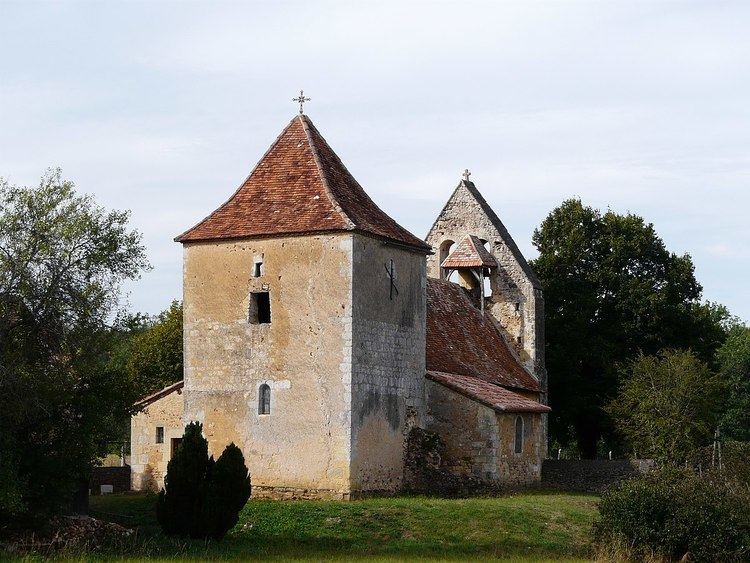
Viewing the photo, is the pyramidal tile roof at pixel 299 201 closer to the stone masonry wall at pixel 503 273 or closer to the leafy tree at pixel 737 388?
the stone masonry wall at pixel 503 273

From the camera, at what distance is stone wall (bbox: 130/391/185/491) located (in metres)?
40.6

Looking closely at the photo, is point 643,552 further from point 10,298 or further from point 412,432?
point 10,298

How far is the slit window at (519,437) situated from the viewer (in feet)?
134

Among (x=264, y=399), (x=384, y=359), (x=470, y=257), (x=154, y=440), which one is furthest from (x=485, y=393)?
(x=470, y=257)

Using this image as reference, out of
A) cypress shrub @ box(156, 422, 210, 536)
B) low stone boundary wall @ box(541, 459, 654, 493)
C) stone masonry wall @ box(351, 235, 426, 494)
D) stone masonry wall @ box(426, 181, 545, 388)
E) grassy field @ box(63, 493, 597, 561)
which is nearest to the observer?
grassy field @ box(63, 493, 597, 561)

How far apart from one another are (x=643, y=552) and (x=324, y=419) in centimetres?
971

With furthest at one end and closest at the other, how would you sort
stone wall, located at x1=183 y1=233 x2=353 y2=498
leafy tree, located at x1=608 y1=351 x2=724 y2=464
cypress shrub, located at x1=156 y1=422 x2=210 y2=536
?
leafy tree, located at x1=608 y1=351 x2=724 y2=464 → stone wall, located at x1=183 y1=233 x2=353 y2=498 → cypress shrub, located at x1=156 y1=422 x2=210 y2=536

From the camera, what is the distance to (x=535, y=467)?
1663 inches

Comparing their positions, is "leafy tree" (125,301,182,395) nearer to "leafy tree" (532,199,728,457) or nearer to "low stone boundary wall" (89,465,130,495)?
"low stone boundary wall" (89,465,130,495)

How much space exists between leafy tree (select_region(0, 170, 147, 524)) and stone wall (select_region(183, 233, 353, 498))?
6.10 meters

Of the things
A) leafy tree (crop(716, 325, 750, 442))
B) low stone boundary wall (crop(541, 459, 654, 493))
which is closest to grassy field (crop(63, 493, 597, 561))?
low stone boundary wall (crop(541, 459, 654, 493))

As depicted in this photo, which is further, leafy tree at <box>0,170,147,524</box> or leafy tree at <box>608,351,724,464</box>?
leafy tree at <box>608,351,724,464</box>

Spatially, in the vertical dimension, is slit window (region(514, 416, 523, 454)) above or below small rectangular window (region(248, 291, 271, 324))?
below

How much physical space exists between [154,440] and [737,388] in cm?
5259
